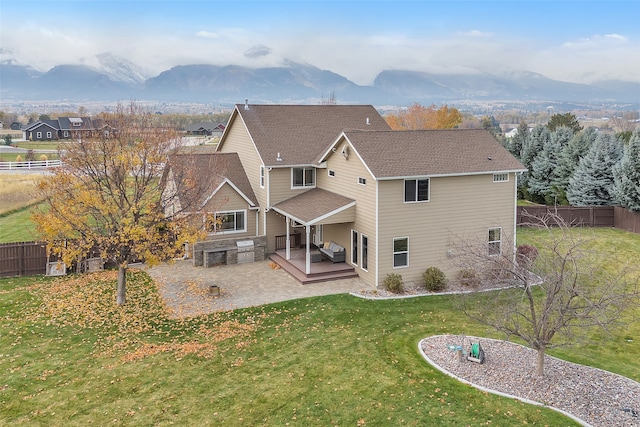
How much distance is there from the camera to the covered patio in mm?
21078

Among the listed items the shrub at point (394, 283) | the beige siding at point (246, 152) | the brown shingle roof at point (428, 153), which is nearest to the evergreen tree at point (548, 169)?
the brown shingle roof at point (428, 153)

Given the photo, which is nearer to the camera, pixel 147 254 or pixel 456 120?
pixel 147 254

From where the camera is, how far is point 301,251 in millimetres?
25297

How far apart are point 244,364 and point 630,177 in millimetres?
26993

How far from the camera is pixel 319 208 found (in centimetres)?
2209

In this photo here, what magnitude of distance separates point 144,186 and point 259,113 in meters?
11.5

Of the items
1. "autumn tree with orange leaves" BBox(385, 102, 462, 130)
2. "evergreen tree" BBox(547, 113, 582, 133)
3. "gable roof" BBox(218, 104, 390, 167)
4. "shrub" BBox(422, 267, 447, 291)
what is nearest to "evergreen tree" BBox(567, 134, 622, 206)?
"gable roof" BBox(218, 104, 390, 167)

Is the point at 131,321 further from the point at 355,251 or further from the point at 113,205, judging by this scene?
the point at 355,251

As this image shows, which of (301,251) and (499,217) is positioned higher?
(499,217)

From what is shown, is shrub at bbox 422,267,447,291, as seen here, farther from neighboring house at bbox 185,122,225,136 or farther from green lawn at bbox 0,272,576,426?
neighboring house at bbox 185,122,225,136

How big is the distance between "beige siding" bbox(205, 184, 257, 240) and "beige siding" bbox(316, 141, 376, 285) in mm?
4102

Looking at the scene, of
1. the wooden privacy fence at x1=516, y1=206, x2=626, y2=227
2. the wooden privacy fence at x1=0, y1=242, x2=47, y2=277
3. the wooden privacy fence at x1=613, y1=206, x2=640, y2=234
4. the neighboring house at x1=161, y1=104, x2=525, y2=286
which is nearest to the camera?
the neighboring house at x1=161, y1=104, x2=525, y2=286

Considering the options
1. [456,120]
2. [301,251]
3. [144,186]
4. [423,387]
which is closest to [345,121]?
[301,251]

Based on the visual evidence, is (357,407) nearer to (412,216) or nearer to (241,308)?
(241,308)
